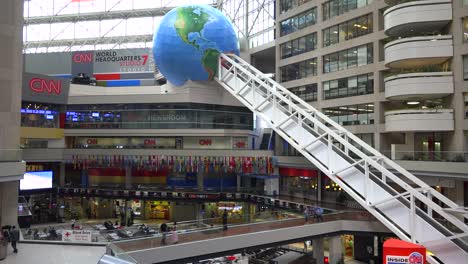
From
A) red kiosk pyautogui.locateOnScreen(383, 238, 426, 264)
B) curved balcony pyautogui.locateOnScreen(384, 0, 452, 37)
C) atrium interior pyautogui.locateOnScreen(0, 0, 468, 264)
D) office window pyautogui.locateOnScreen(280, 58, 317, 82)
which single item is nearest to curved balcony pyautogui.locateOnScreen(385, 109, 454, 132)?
atrium interior pyautogui.locateOnScreen(0, 0, 468, 264)

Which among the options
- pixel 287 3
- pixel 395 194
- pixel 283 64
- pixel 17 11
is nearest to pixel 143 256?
pixel 395 194

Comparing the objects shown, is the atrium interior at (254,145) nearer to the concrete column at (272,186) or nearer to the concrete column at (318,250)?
the concrete column at (318,250)

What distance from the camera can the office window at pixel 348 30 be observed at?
33.3m

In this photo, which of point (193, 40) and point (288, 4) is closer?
point (193, 40)

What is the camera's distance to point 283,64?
42.2 metres

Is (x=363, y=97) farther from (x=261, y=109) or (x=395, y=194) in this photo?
(x=395, y=194)

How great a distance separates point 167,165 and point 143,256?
20524 mm

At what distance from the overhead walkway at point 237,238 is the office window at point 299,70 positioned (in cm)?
1519

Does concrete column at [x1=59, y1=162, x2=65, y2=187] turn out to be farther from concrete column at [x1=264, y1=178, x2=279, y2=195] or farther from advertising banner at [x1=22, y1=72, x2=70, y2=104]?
concrete column at [x1=264, y1=178, x2=279, y2=195]

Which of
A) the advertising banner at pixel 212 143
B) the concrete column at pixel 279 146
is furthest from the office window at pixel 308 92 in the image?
the advertising banner at pixel 212 143

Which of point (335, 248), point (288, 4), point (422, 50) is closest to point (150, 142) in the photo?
point (288, 4)

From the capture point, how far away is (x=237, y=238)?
23.7m

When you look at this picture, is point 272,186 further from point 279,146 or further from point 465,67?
point 465,67

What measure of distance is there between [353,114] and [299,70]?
317 inches
